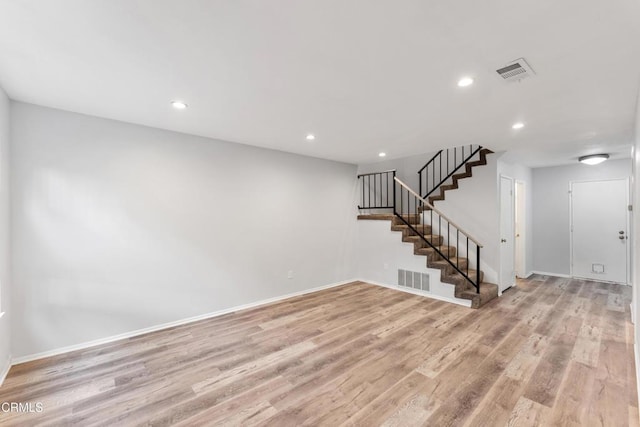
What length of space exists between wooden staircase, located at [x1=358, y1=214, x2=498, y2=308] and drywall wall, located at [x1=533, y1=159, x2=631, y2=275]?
2.72 m

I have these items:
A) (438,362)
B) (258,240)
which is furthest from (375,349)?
(258,240)

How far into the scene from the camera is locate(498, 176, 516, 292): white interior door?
16.1 ft

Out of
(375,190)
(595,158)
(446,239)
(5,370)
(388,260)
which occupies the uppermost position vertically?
(595,158)

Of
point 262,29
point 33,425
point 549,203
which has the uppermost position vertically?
point 262,29

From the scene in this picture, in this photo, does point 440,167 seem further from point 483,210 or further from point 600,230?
point 600,230

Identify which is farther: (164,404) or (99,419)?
(164,404)

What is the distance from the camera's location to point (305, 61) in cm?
196

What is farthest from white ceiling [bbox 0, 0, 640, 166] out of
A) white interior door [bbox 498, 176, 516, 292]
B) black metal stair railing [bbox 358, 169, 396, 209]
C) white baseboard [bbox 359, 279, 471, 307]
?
black metal stair railing [bbox 358, 169, 396, 209]

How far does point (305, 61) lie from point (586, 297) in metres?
5.98

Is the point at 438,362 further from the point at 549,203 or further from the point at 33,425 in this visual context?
the point at 549,203

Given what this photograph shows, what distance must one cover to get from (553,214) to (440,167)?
9.26ft

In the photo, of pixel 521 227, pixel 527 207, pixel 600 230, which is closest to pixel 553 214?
pixel 527 207

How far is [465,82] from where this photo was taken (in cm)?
225

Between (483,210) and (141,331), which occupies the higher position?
(483,210)
